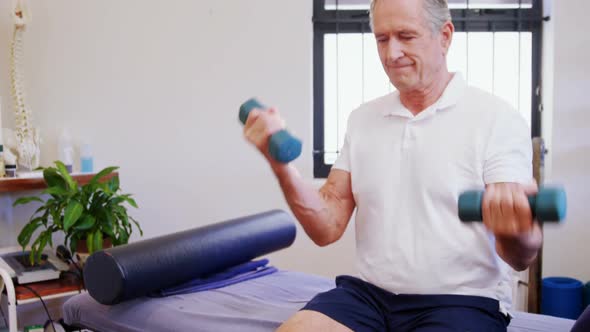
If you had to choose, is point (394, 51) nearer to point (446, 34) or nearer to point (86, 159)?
point (446, 34)

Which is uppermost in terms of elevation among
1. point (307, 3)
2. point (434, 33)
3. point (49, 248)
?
point (307, 3)

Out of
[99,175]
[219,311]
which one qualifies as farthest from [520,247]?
[99,175]

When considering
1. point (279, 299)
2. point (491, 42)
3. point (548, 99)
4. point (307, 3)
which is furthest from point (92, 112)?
point (548, 99)

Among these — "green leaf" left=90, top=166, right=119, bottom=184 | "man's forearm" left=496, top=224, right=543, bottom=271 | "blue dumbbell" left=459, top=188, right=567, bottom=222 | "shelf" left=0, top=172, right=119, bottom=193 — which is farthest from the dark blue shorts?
"shelf" left=0, top=172, right=119, bottom=193

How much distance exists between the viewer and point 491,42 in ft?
10.5

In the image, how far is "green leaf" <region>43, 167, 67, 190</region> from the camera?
2.54 meters

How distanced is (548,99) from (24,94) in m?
2.41

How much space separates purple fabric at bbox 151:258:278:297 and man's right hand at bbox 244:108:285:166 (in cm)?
87

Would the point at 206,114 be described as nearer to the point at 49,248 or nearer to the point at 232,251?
the point at 49,248

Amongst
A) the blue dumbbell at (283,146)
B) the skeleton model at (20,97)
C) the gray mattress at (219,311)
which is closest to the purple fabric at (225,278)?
the gray mattress at (219,311)

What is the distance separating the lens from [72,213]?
7.98 ft

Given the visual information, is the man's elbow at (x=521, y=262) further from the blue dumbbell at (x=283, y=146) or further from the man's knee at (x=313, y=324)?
the blue dumbbell at (x=283, y=146)

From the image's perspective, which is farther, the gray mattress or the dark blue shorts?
the gray mattress

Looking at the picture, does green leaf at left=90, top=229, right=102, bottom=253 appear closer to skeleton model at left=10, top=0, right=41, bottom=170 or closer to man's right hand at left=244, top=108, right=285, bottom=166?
skeleton model at left=10, top=0, right=41, bottom=170
